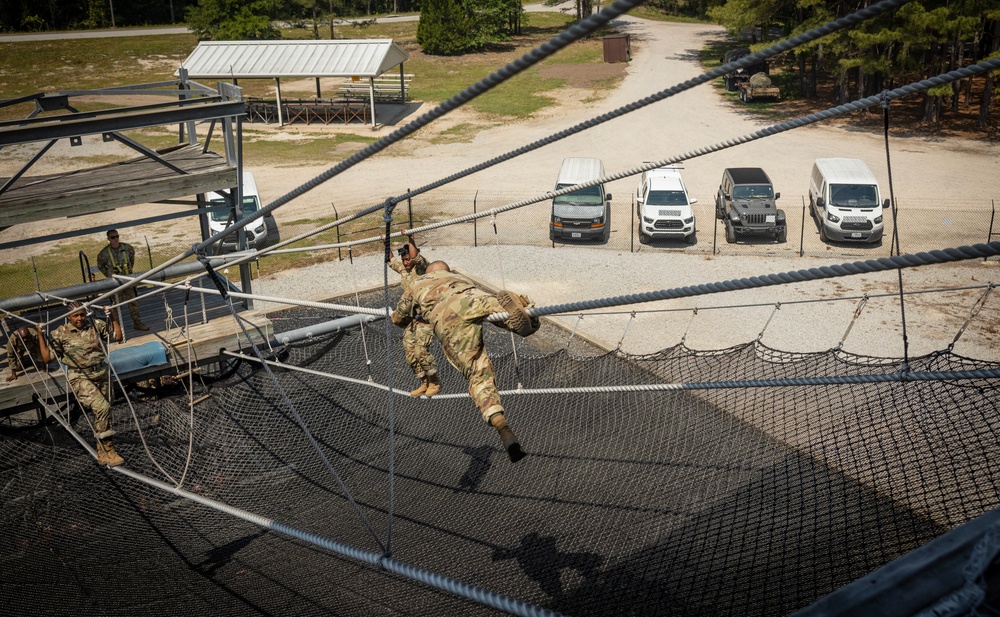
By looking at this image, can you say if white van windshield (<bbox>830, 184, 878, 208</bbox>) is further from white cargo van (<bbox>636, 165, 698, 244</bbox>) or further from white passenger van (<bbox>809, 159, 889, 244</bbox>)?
white cargo van (<bbox>636, 165, 698, 244</bbox>)

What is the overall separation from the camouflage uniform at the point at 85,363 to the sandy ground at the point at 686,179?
8.15 metres

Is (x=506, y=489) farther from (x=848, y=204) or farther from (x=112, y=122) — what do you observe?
(x=848, y=204)

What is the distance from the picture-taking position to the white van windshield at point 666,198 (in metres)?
19.8

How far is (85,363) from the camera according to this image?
321 inches

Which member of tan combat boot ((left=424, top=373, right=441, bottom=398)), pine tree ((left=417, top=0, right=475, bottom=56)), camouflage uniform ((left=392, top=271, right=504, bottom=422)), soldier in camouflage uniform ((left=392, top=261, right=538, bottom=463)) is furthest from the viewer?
pine tree ((left=417, top=0, right=475, bottom=56))

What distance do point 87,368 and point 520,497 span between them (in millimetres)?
4592

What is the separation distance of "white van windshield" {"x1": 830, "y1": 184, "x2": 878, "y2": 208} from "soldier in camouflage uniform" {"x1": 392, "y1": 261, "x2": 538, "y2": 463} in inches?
636

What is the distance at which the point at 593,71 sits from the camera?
139 ft

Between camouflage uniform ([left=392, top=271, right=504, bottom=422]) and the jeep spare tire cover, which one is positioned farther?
the jeep spare tire cover

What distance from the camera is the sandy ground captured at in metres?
14.7

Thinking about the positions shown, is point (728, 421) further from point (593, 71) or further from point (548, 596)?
point (593, 71)

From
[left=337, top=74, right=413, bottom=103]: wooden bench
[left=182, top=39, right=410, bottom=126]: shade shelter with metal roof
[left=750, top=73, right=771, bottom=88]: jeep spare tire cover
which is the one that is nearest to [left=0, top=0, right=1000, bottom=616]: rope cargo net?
[left=182, top=39, right=410, bottom=126]: shade shelter with metal roof

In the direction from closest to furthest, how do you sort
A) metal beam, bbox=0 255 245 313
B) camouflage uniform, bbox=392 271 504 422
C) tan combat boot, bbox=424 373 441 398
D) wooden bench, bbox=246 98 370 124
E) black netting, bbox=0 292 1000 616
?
camouflage uniform, bbox=392 271 504 422 < black netting, bbox=0 292 1000 616 < tan combat boot, bbox=424 373 441 398 < metal beam, bbox=0 255 245 313 < wooden bench, bbox=246 98 370 124

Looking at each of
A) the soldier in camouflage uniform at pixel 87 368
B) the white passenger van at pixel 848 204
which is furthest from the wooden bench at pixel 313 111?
the soldier in camouflage uniform at pixel 87 368
